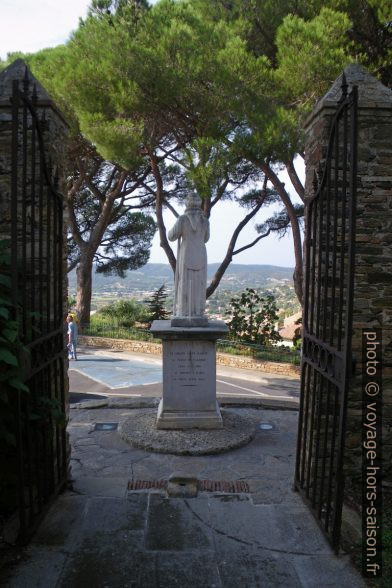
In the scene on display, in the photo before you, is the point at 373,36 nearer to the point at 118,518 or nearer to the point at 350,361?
the point at 350,361

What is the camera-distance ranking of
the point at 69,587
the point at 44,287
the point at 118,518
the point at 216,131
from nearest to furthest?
the point at 69,587 → the point at 118,518 → the point at 44,287 → the point at 216,131

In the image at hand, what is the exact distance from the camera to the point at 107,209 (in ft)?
54.1

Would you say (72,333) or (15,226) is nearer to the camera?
(15,226)

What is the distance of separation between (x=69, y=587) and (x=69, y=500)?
116cm

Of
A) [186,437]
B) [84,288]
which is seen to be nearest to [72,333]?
[84,288]

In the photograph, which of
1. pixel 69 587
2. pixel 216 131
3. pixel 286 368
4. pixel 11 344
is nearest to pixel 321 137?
pixel 11 344

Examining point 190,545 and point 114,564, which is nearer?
point 114,564

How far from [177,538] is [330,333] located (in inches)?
67.2

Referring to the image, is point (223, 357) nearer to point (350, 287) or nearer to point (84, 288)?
point (84, 288)

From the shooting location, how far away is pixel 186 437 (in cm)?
551

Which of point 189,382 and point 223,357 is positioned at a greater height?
point 189,382

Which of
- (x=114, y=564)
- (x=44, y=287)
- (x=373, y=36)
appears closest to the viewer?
(x=114, y=564)

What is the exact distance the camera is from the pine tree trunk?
17.4m

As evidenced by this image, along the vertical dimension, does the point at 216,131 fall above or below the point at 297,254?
above
